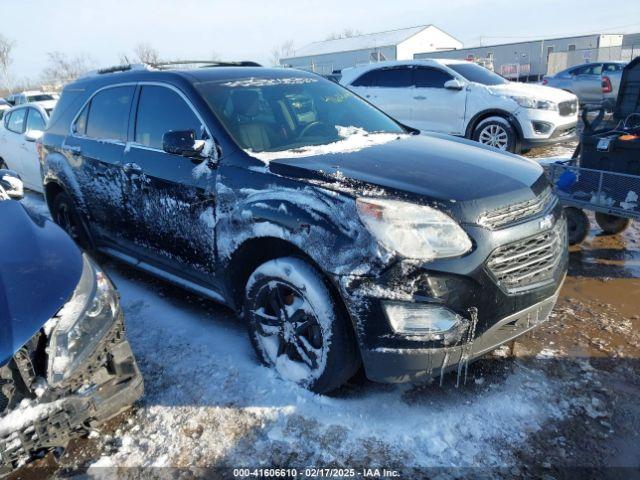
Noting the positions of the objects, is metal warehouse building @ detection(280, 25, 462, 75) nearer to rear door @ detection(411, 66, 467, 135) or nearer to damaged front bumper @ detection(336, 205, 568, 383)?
rear door @ detection(411, 66, 467, 135)

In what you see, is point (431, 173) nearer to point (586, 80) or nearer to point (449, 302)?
point (449, 302)

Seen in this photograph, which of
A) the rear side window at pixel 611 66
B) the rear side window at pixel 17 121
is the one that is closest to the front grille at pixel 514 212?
the rear side window at pixel 17 121

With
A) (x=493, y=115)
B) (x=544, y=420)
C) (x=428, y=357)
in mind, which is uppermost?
(x=493, y=115)

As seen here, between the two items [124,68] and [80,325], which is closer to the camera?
[80,325]

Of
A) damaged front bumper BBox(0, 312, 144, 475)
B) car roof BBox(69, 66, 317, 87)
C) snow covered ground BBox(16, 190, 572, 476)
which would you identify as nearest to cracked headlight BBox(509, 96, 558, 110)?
car roof BBox(69, 66, 317, 87)

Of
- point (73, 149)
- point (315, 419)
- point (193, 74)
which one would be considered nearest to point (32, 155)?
point (73, 149)

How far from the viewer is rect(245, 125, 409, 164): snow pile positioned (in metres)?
2.85

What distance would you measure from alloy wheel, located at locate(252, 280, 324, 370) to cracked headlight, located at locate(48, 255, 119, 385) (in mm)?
818

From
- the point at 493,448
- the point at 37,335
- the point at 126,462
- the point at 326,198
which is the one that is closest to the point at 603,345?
the point at 493,448

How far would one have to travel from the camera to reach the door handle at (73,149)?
4.17m

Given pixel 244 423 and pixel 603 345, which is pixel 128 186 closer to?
pixel 244 423

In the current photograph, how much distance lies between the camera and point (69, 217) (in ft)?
15.9

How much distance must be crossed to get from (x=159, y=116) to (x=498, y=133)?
6354 mm

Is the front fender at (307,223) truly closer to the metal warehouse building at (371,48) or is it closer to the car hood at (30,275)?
the car hood at (30,275)
